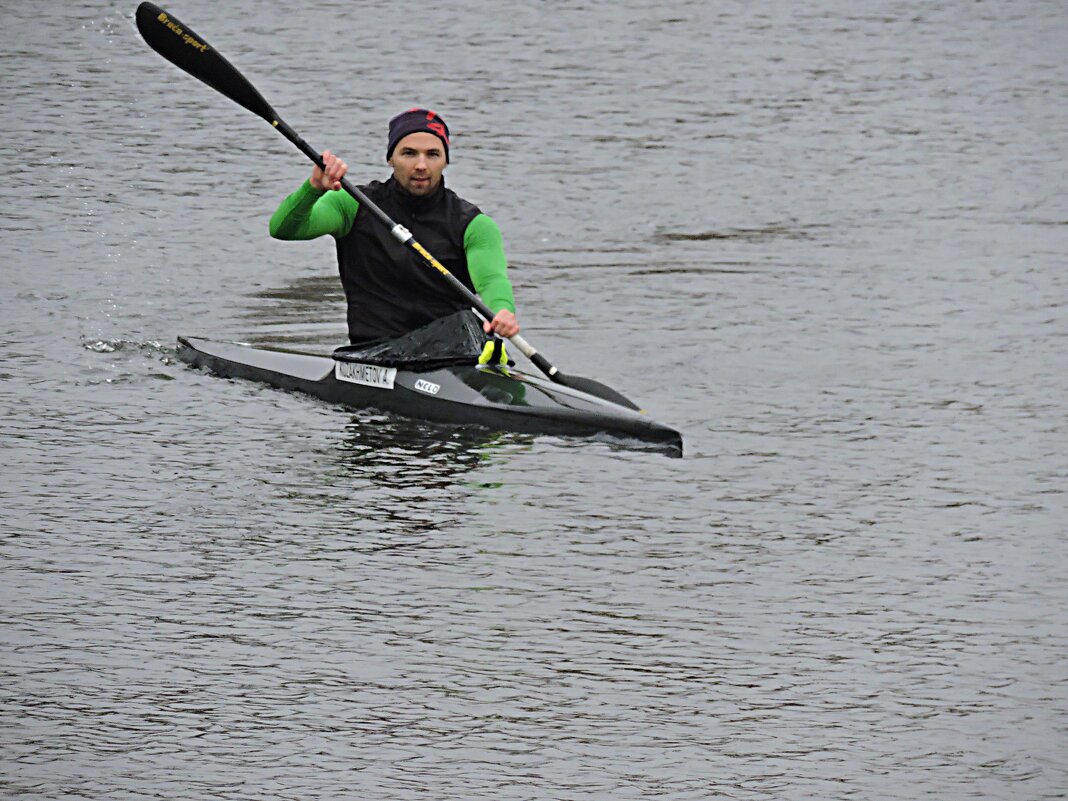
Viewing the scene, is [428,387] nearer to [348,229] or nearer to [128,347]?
[348,229]

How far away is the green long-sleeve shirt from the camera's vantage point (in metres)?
8.45

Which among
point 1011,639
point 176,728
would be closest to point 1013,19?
point 1011,639

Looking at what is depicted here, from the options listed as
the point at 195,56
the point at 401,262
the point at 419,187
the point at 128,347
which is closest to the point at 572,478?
the point at 401,262

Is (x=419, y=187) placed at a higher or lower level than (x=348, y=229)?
higher

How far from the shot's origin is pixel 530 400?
26.4 feet

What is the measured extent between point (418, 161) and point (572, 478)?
1.72 metres

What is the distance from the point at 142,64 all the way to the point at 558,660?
12.6 m

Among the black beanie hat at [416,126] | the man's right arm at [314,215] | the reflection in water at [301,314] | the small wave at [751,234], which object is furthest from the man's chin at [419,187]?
the small wave at [751,234]

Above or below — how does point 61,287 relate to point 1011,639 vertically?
above

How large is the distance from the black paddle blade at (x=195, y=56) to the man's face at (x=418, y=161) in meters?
1.05

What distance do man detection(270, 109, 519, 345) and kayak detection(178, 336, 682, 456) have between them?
27 cm

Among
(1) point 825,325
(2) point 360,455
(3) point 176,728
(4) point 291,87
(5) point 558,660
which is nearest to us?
(3) point 176,728

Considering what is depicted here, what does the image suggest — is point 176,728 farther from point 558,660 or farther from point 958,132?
point 958,132

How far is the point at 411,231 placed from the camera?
8.61 m
